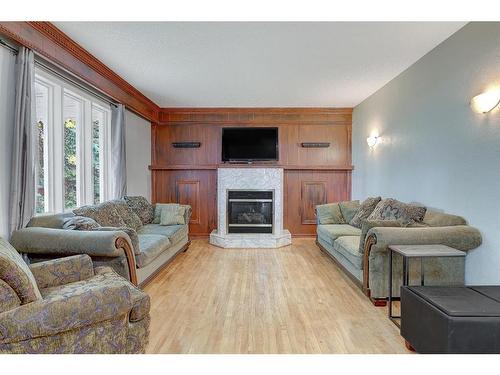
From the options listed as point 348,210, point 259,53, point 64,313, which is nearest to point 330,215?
point 348,210

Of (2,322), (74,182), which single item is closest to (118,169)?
(74,182)

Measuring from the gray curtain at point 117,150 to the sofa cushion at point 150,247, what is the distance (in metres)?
1.07

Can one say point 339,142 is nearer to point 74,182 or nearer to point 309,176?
point 309,176

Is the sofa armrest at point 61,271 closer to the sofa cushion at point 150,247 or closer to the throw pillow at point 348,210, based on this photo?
the sofa cushion at point 150,247

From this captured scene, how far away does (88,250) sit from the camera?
106 inches

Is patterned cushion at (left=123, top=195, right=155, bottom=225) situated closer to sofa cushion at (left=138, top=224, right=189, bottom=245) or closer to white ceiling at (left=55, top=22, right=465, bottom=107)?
sofa cushion at (left=138, top=224, right=189, bottom=245)

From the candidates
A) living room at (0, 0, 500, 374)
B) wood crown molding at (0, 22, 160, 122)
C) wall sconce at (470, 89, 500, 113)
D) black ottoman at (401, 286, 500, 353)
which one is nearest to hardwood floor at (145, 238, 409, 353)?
living room at (0, 0, 500, 374)

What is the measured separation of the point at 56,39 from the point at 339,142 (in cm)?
500

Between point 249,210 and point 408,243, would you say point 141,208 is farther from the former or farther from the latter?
point 408,243

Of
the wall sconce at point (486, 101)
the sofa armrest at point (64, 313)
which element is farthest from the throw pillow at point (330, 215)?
the sofa armrest at point (64, 313)

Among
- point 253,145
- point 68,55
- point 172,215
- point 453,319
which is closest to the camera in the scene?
point 453,319

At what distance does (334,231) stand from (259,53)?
2575 mm

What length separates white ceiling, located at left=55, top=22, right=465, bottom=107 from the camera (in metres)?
2.86

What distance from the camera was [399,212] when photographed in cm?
365
